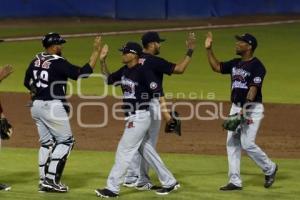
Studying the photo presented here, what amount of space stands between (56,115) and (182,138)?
4999mm

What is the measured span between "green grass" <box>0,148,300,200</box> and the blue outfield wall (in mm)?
23643

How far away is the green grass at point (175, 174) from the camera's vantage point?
404 inches

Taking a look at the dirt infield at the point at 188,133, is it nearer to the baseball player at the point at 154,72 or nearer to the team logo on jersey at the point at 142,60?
the baseball player at the point at 154,72

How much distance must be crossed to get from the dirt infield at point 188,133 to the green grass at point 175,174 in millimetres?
671

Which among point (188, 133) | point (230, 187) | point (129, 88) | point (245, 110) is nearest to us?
point (129, 88)

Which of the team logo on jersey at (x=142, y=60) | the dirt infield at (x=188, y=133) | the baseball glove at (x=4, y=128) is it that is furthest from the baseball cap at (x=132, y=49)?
the dirt infield at (x=188, y=133)

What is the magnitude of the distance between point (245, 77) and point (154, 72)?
44.2 inches

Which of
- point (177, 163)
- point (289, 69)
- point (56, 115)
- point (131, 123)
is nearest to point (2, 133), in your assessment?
point (56, 115)

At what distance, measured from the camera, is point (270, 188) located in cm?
1076

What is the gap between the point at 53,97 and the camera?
10.2 metres

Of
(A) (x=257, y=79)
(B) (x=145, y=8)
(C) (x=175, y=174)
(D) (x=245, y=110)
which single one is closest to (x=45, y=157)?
(C) (x=175, y=174)

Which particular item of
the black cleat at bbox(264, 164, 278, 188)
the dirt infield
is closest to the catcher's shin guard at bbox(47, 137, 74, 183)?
the black cleat at bbox(264, 164, 278, 188)

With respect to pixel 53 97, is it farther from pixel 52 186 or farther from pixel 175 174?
pixel 175 174

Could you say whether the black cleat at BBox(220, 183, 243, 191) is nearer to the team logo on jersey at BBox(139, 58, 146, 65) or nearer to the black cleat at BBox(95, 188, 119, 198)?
the black cleat at BBox(95, 188, 119, 198)
